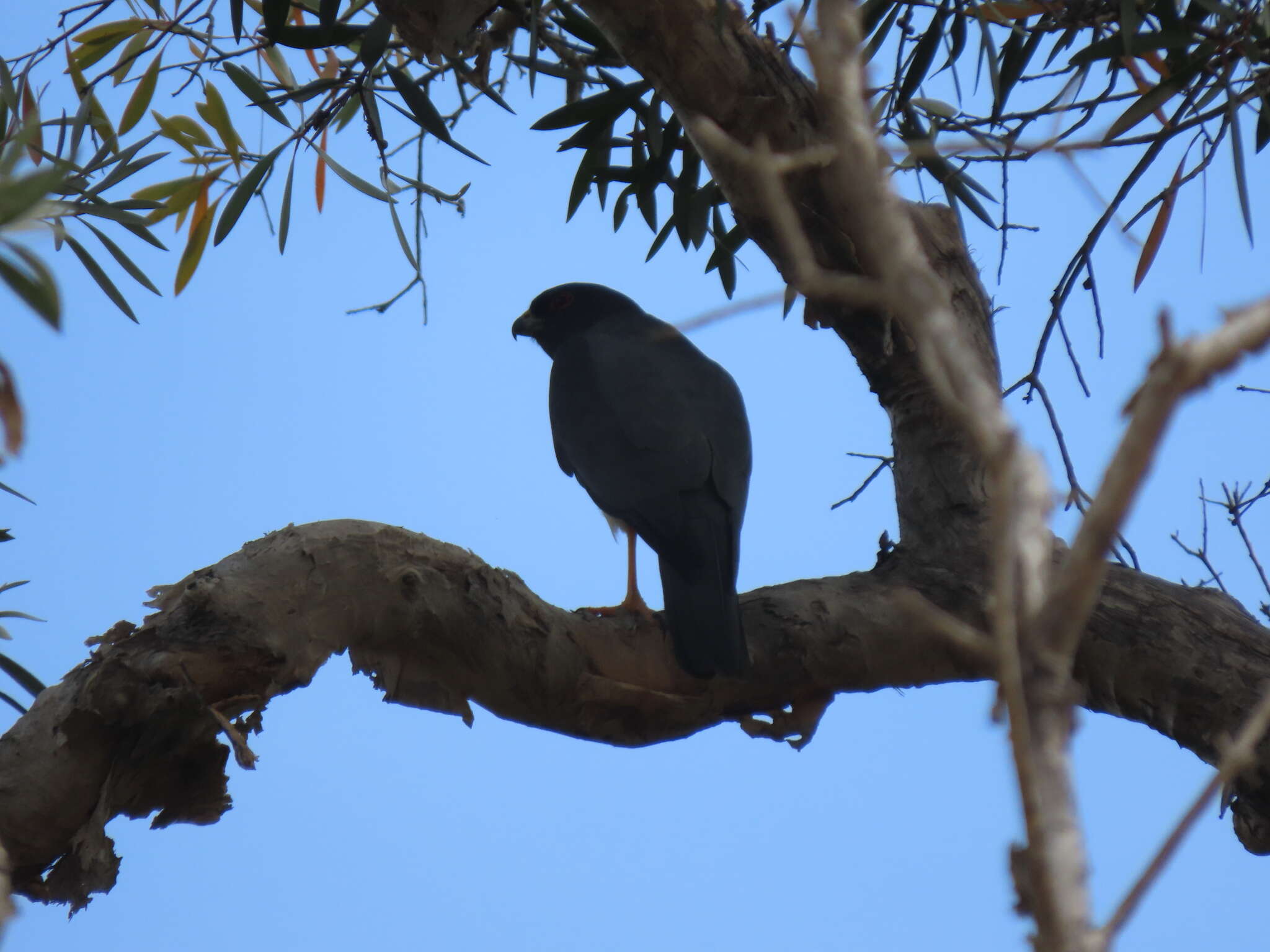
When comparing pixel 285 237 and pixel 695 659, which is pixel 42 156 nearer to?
pixel 285 237

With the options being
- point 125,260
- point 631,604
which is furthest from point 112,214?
point 631,604

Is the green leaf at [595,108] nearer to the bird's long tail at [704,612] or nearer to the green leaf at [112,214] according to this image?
the green leaf at [112,214]

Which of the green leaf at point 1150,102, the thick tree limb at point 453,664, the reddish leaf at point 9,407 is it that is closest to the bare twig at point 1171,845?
the thick tree limb at point 453,664

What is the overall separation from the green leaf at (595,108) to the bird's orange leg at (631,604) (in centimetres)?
161

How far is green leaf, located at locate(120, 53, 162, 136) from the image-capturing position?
501cm

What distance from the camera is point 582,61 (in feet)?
15.1

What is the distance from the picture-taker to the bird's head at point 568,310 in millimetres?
6488

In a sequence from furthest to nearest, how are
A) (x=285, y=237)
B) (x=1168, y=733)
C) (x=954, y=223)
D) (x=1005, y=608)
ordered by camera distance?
(x=285, y=237) → (x=954, y=223) → (x=1168, y=733) → (x=1005, y=608)

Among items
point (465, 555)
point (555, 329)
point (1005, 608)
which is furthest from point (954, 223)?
point (1005, 608)

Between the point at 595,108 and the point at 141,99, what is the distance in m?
1.91

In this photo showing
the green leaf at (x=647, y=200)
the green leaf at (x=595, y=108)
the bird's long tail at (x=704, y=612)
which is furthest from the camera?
the green leaf at (x=647, y=200)

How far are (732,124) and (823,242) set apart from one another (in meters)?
0.51

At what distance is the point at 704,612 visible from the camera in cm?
351

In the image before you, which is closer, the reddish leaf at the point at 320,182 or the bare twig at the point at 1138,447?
the bare twig at the point at 1138,447
